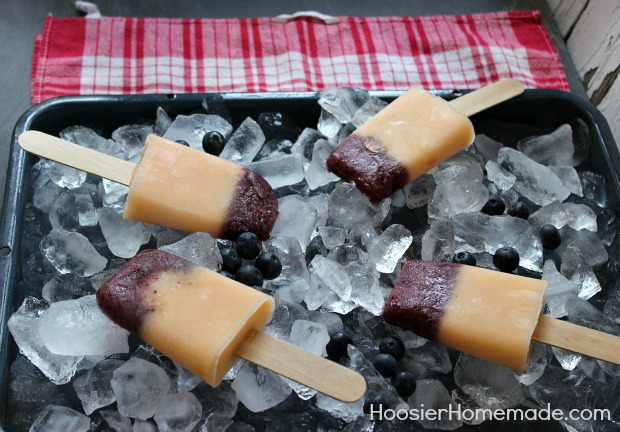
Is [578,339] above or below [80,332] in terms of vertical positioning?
above

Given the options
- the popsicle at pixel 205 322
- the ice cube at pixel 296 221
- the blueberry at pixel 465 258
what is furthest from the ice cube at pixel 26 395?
the blueberry at pixel 465 258

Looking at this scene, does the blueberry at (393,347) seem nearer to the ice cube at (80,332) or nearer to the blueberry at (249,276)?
the blueberry at (249,276)

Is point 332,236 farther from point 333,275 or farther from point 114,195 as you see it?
point 114,195

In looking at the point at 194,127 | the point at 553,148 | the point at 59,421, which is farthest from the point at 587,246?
the point at 59,421

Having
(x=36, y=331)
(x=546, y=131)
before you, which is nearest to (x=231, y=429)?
(x=36, y=331)

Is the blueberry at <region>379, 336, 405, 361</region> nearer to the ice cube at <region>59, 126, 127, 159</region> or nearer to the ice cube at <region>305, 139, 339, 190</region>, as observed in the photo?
the ice cube at <region>305, 139, 339, 190</region>

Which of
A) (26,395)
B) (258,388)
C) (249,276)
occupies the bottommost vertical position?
(26,395)

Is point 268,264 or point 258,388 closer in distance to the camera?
point 258,388
